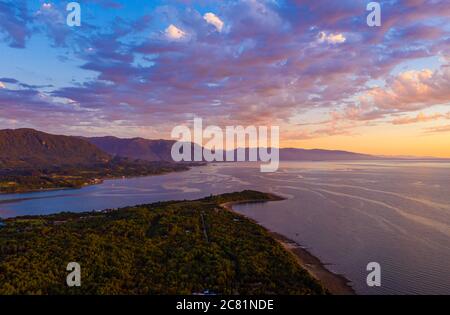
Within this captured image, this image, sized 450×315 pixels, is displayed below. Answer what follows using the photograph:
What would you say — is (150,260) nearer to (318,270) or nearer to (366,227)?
(318,270)

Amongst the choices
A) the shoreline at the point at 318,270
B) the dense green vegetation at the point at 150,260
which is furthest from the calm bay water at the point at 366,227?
the dense green vegetation at the point at 150,260

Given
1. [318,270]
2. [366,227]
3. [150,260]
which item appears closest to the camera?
[150,260]

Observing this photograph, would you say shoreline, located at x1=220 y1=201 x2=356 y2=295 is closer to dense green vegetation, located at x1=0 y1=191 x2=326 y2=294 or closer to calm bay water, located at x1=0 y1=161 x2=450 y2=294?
calm bay water, located at x1=0 y1=161 x2=450 y2=294

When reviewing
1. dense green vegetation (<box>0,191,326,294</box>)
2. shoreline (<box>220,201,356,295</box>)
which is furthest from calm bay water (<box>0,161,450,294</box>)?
dense green vegetation (<box>0,191,326,294</box>)

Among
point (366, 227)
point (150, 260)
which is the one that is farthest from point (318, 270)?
point (366, 227)
